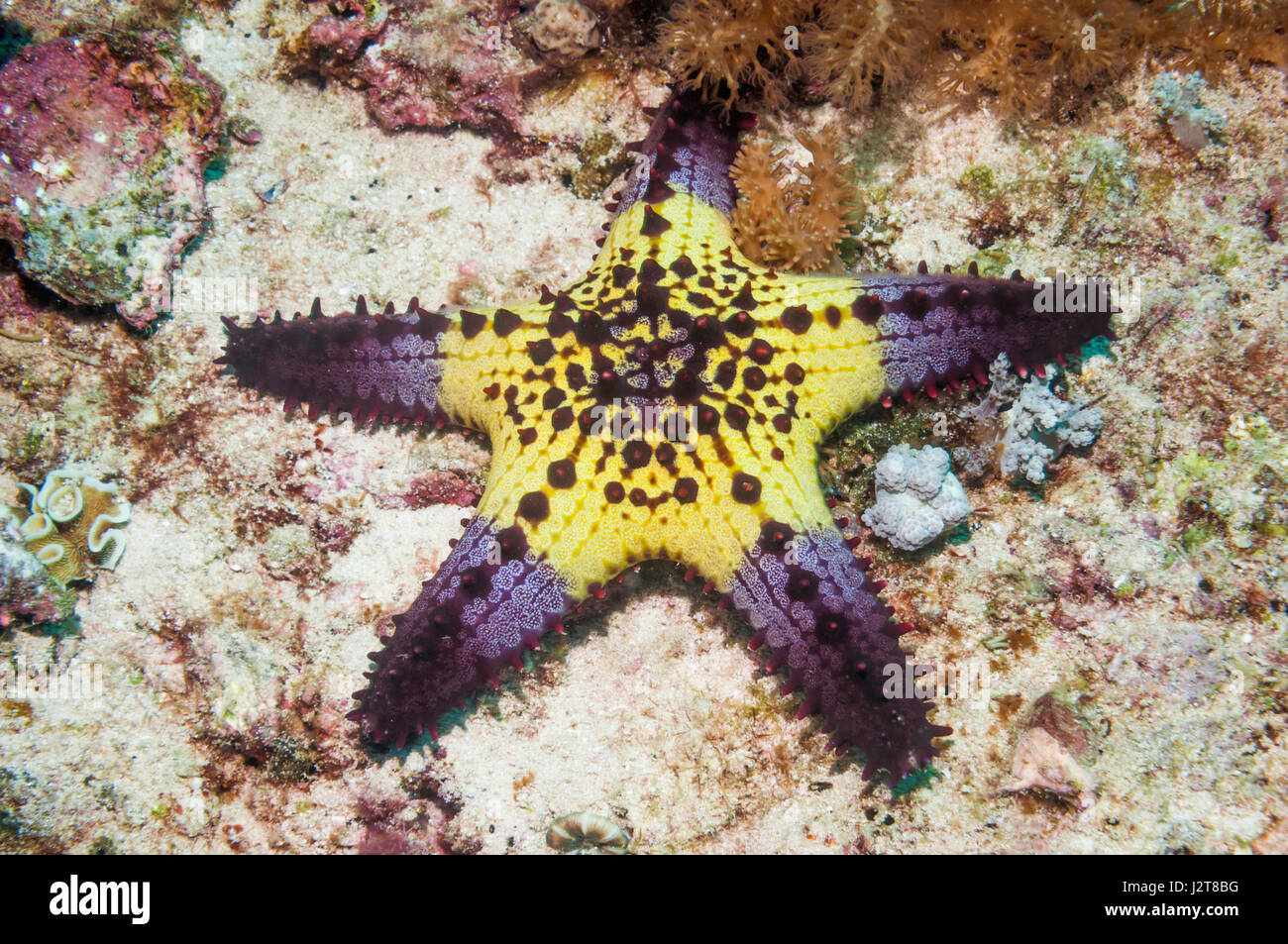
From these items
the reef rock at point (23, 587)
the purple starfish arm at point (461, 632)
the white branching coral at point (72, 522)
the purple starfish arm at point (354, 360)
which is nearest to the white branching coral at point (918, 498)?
the purple starfish arm at point (461, 632)

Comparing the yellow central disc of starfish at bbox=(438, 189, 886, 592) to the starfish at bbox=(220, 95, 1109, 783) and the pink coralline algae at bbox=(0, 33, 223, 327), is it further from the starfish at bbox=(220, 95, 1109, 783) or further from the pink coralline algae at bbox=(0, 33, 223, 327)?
the pink coralline algae at bbox=(0, 33, 223, 327)

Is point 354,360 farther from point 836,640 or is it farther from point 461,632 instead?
point 836,640

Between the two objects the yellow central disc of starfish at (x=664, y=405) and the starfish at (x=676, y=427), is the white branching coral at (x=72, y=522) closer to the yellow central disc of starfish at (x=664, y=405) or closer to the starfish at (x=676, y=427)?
the starfish at (x=676, y=427)

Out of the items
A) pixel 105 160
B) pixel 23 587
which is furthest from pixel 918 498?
pixel 105 160

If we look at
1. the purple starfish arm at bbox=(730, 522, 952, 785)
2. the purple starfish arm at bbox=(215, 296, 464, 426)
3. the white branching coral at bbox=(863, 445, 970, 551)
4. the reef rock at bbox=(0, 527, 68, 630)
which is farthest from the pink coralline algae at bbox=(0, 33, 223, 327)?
the white branching coral at bbox=(863, 445, 970, 551)

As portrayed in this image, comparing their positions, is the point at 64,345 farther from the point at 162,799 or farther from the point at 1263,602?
the point at 1263,602

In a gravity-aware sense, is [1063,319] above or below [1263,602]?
above
